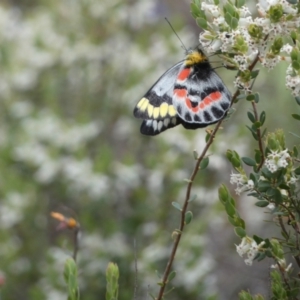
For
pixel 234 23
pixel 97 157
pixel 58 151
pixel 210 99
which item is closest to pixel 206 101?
pixel 210 99

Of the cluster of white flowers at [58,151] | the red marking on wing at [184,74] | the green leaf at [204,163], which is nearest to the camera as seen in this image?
the green leaf at [204,163]

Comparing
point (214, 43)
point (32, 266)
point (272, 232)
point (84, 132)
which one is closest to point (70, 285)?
point (214, 43)

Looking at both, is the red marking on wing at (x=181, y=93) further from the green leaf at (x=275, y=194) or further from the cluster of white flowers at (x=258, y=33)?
the green leaf at (x=275, y=194)

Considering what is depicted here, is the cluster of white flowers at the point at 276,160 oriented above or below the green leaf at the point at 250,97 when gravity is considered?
below

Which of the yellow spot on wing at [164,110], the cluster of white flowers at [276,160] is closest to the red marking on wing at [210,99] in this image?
the yellow spot on wing at [164,110]

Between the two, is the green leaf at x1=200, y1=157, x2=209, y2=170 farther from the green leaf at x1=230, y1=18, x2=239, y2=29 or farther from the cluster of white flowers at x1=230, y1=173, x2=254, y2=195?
the green leaf at x1=230, y1=18, x2=239, y2=29
